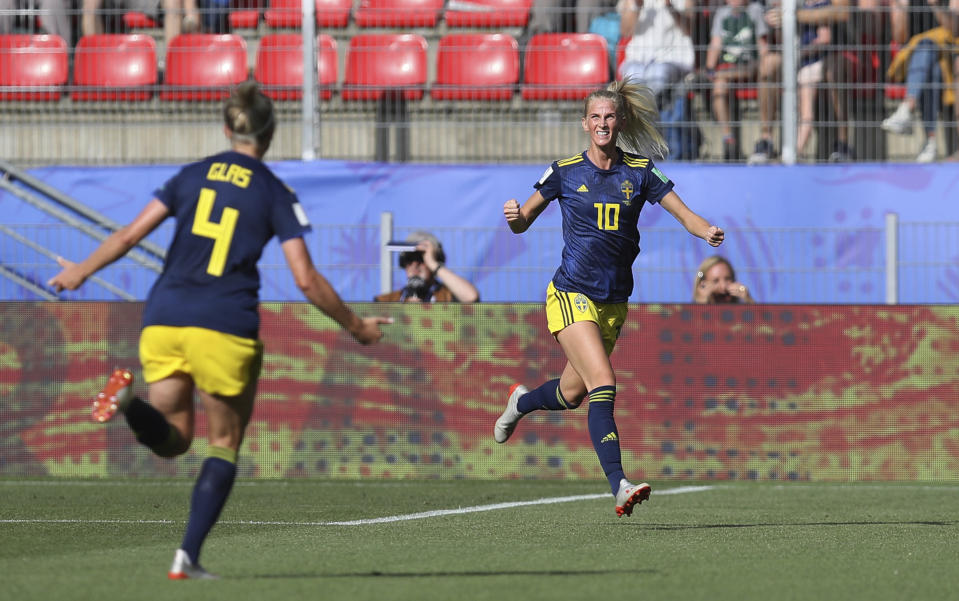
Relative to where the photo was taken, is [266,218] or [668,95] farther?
[668,95]

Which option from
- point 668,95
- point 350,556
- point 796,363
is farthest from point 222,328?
point 668,95

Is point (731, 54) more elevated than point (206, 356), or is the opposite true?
point (731, 54)

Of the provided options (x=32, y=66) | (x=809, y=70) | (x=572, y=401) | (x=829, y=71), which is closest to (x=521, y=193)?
(x=809, y=70)

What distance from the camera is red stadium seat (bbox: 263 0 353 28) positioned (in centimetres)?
1638

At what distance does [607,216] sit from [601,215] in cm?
3

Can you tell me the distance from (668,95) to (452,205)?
97.6 inches

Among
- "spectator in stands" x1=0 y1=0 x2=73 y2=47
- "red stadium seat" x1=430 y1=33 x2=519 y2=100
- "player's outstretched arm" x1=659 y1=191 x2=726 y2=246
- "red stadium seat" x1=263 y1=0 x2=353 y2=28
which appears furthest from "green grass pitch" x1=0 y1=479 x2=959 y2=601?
"red stadium seat" x1=263 y1=0 x2=353 y2=28

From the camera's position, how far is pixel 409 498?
10.8m

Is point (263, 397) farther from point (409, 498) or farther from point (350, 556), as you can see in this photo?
point (350, 556)

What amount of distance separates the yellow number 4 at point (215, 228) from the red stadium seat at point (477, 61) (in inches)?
413

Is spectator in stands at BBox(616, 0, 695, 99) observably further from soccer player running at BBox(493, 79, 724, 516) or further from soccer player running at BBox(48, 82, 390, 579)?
soccer player running at BBox(48, 82, 390, 579)

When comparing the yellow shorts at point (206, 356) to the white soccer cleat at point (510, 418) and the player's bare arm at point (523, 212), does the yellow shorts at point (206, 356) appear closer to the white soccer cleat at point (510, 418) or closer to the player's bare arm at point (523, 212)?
the player's bare arm at point (523, 212)

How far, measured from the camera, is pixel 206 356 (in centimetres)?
598

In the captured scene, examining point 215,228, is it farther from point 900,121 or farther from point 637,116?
point 900,121
